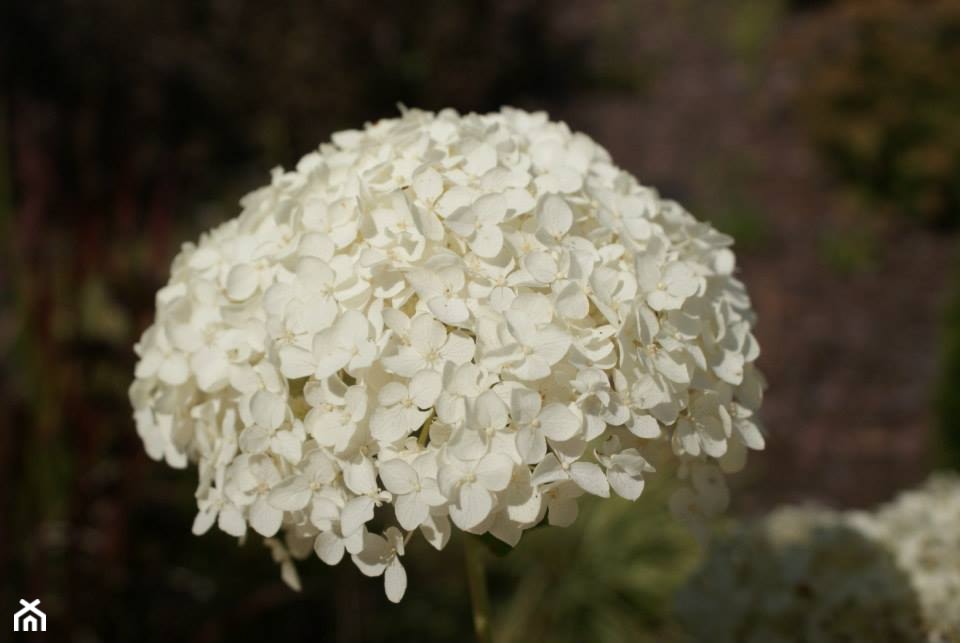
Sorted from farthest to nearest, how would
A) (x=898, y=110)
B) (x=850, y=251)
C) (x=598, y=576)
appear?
(x=898, y=110), (x=850, y=251), (x=598, y=576)

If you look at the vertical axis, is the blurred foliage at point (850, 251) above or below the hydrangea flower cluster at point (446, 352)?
above

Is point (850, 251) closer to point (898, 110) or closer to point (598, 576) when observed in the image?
point (898, 110)

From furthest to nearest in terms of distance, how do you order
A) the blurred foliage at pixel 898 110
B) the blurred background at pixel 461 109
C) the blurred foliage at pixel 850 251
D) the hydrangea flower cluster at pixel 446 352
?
the blurred foliage at pixel 898 110
the blurred foliage at pixel 850 251
the blurred background at pixel 461 109
the hydrangea flower cluster at pixel 446 352

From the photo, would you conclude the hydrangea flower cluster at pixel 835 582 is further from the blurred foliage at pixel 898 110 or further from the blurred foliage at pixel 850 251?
the blurred foliage at pixel 898 110

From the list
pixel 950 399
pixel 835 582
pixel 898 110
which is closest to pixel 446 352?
pixel 835 582

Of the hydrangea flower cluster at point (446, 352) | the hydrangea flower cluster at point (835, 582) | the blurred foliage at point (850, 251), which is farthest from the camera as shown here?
the blurred foliage at point (850, 251)

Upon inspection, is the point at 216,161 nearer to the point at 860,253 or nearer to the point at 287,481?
the point at 860,253

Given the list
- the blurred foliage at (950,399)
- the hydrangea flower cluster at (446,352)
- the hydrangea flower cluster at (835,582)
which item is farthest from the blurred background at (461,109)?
the hydrangea flower cluster at (446,352)
